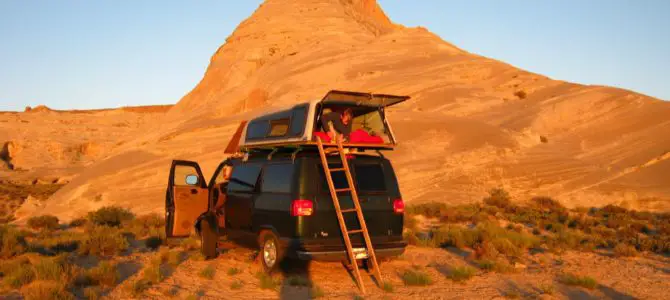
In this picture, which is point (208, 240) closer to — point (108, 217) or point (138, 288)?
point (138, 288)

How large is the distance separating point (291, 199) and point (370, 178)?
1.39 metres

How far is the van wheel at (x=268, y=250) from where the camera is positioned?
8.48 meters

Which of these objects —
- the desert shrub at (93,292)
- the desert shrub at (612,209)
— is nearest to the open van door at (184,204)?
the desert shrub at (93,292)

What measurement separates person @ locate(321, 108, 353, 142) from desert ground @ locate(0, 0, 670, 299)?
2281 mm

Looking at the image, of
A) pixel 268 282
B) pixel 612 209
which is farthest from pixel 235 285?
pixel 612 209

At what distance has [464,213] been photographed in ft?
60.7

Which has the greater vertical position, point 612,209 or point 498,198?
point 498,198

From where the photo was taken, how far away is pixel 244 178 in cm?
963

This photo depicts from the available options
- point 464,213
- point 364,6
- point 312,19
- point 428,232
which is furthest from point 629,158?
point 364,6

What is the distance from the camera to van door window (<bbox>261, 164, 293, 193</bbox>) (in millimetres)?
8297

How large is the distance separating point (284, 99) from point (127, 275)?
1026 inches

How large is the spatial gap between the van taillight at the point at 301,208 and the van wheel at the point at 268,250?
2.19 ft

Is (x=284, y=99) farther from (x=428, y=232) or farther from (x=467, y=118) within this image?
(x=428, y=232)

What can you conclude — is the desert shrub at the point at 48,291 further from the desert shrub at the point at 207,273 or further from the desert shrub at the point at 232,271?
the desert shrub at the point at 232,271
